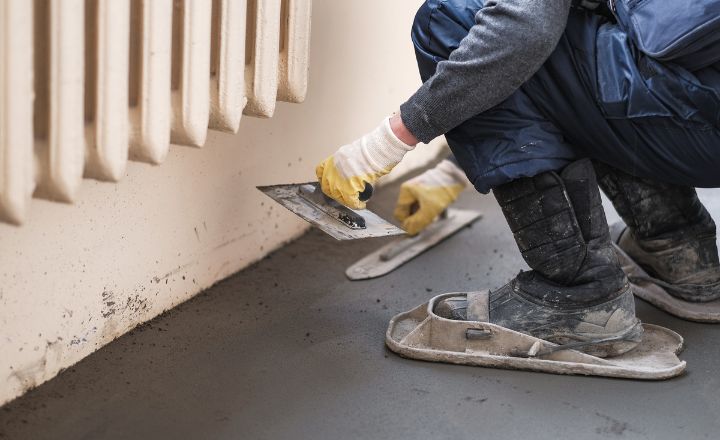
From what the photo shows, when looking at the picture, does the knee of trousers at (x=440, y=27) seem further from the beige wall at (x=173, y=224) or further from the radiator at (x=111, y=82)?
the beige wall at (x=173, y=224)

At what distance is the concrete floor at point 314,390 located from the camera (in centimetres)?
107

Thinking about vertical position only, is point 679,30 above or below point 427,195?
above

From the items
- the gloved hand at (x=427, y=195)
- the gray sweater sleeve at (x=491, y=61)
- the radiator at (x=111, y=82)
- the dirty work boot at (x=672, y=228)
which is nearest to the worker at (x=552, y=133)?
the gray sweater sleeve at (x=491, y=61)

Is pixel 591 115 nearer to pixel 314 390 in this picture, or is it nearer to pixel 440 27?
pixel 440 27

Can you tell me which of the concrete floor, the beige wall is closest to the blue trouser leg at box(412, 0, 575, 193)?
the concrete floor

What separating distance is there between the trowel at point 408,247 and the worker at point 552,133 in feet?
1.01

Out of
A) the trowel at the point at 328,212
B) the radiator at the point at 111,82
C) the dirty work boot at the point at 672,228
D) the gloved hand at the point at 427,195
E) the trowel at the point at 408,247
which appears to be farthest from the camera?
the gloved hand at the point at 427,195

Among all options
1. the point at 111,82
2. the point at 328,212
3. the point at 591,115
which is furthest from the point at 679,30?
the point at 111,82

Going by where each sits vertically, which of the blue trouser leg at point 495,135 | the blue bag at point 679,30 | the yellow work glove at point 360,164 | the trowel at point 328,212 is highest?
the blue bag at point 679,30

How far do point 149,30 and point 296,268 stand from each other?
0.70 m

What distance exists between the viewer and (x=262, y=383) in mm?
1185

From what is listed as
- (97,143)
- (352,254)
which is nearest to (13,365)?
(97,143)

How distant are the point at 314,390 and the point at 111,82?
1.54 feet

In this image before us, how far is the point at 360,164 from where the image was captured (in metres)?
1.25
